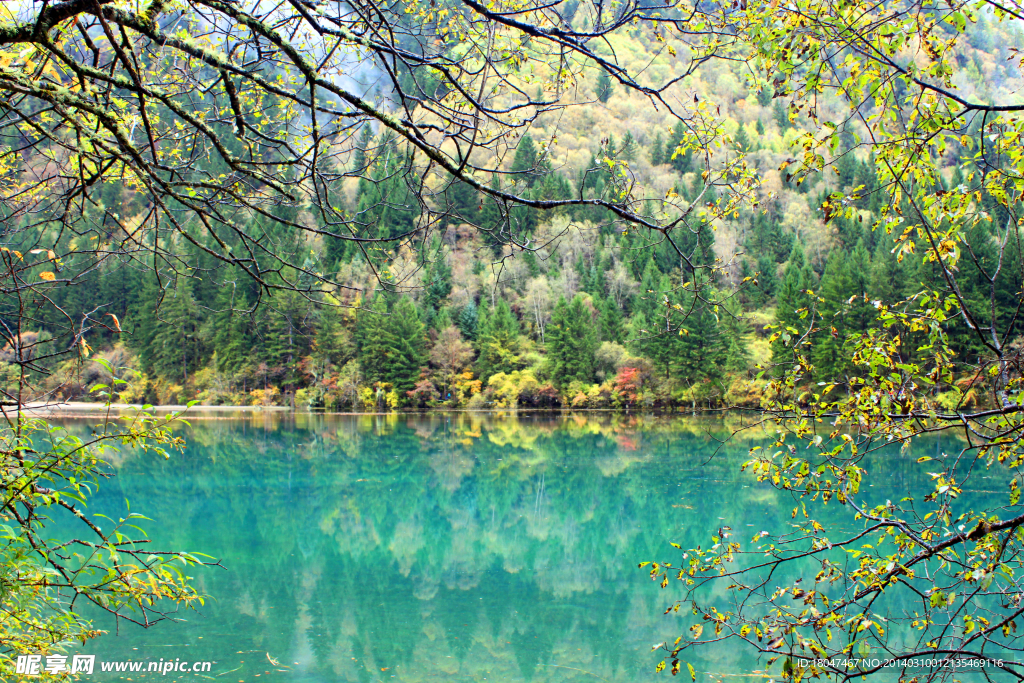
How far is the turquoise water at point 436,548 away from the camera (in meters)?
6.39

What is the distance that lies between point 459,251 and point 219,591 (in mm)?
39274

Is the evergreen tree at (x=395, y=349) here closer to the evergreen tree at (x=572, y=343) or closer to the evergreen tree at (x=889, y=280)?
the evergreen tree at (x=572, y=343)

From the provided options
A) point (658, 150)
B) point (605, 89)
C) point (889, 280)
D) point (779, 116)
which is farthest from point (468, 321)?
point (779, 116)

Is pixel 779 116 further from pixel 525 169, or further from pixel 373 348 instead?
pixel 525 169

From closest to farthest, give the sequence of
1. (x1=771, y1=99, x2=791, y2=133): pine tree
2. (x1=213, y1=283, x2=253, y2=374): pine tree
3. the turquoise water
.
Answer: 1. the turquoise water
2. (x1=213, y1=283, x2=253, y2=374): pine tree
3. (x1=771, y1=99, x2=791, y2=133): pine tree

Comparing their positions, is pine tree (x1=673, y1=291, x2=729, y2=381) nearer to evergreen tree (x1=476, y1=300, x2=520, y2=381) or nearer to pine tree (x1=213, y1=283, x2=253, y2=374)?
evergreen tree (x1=476, y1=300, x2=520, y2=381)

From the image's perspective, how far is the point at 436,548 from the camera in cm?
1040

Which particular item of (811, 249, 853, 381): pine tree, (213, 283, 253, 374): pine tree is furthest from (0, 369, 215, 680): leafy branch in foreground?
(213, 283, 253, 374): pine tree

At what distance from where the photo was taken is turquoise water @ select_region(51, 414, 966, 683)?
6.39 m

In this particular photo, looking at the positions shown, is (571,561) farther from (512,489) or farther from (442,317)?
(442,317)

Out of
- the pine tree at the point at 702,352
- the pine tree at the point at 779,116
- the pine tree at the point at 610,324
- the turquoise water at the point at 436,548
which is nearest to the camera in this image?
the turquoise water at the point at 436,548

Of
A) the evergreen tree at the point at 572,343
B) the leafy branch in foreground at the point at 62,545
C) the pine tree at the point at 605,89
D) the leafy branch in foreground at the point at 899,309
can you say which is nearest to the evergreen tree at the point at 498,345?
the evergreen tree at the point at 572,343

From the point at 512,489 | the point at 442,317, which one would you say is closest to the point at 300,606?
the point at 512,489

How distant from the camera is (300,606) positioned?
25.7ft
